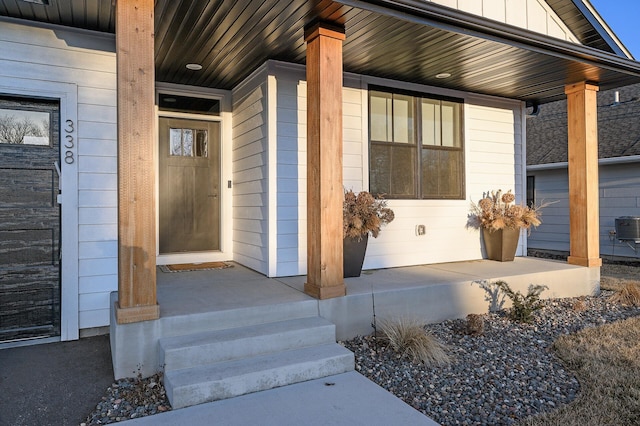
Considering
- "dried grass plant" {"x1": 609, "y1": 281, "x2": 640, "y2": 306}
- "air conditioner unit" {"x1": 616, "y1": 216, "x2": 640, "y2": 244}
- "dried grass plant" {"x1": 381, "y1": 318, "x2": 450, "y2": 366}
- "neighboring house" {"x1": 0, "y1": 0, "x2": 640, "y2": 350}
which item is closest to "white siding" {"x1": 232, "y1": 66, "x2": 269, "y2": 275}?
"neighboring house" {"x1": 0, "y1": 0, "x2": 640, "y2": 350}

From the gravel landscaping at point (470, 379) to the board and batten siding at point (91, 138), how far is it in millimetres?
1408

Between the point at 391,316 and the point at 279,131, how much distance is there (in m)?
2.26

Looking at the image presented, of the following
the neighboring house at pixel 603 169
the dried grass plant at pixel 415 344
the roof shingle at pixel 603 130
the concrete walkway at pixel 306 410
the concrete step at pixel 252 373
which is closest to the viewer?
the concrete walkway at pixel 306 410

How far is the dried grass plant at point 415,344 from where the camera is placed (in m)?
3.12

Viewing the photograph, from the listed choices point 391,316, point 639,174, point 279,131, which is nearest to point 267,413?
point 391,316

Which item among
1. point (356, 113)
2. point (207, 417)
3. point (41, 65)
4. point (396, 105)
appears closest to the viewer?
point (207, 417)

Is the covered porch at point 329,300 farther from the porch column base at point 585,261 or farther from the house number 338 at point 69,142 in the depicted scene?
the house number 338 at point 69,142

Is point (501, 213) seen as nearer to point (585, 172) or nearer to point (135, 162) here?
point (585, 172)

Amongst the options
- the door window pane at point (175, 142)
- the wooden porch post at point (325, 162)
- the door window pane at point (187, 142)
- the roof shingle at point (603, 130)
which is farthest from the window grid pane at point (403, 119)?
the roof shingle at point (603, 130)

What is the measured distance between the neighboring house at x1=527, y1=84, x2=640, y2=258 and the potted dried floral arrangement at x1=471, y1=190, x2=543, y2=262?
316 cm

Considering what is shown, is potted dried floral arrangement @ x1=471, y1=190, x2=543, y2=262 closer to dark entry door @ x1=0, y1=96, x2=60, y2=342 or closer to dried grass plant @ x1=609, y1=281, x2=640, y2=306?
dried grass plant @ x1=609, y1=281, x2=640, y2=306

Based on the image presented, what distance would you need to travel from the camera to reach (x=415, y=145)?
216 inches

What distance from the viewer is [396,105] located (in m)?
5.41

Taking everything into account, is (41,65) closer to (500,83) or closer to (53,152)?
(53,152)
